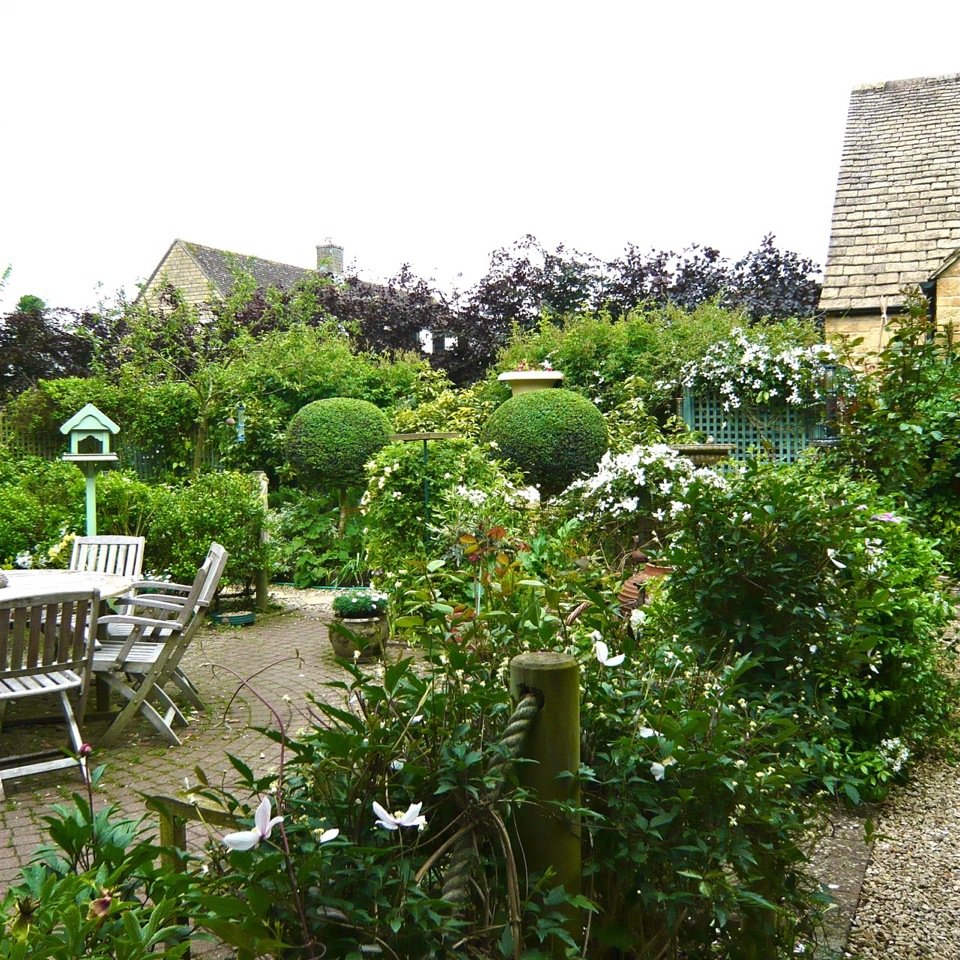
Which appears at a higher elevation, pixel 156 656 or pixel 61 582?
pixel 61 582

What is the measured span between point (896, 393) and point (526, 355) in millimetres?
7104

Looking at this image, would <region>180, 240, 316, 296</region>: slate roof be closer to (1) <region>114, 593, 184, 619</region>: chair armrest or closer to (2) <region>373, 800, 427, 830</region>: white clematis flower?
(1) <region>114, 593, 184, 619</region>: chair armrest

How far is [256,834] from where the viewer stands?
1316mm

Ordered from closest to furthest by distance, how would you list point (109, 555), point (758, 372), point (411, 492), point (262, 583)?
point (109, 555) < point (411, 492) < point (262, 583) < point (758, 372)

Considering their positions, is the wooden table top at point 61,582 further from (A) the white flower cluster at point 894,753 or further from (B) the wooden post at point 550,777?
(A) the white flower cluster at point 894,753

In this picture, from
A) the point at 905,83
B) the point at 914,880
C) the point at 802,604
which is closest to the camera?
the point at 914,880

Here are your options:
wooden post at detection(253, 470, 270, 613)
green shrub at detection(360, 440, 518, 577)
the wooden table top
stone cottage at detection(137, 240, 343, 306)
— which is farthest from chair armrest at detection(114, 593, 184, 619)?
stone cottage at detection(137, 240, 343, 306)

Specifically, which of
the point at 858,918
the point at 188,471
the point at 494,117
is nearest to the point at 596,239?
the point at 494,117

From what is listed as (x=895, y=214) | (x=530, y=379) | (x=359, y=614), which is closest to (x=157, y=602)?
(x=359, y=614)

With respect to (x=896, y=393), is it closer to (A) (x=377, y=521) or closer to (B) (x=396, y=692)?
(A) (x=377, y=521)

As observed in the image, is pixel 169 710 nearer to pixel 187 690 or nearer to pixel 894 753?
pixel 187 690

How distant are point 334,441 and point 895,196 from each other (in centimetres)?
936

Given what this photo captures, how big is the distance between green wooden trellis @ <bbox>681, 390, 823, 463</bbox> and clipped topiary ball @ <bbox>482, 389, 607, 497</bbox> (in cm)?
163

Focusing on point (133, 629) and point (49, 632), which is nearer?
point (49, 632)
